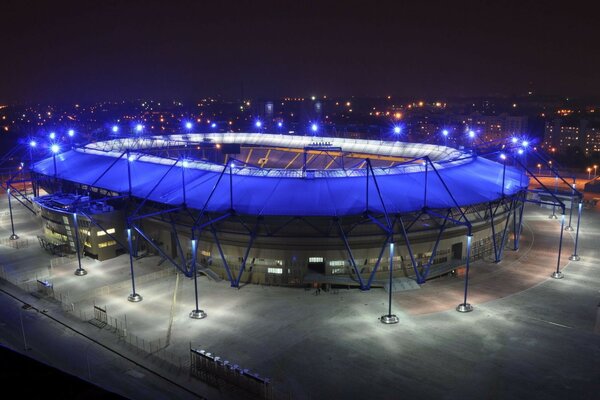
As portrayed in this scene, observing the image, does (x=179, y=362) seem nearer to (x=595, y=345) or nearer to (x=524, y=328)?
(x=524, y=328)

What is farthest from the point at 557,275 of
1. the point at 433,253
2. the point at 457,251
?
the point at 433,253

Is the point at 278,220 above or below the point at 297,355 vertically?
above

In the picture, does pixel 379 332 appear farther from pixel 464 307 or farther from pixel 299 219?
pixel 299 219

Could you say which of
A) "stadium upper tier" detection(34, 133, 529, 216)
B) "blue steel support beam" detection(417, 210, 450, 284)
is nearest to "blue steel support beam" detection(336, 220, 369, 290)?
"stadium upper tier" detection(34, 133, 529, 216)

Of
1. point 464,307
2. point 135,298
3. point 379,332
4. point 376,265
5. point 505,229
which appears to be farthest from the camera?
point 505,229

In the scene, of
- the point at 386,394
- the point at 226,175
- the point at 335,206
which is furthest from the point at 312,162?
the point at 386,394

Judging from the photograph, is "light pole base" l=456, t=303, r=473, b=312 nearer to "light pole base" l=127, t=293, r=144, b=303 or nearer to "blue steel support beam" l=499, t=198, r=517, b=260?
"blue steel support beam" l=499, t=198, r=517, b=260
